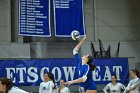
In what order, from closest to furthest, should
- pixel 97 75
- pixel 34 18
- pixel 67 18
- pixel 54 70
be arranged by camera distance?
1. pixel 54 70
2. pixel 97 75
3. pixel 34 18
4. pixel 67 18

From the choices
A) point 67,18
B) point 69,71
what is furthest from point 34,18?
point 69,71

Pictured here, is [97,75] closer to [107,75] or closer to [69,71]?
[107,75]

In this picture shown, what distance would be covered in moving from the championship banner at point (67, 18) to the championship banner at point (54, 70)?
123cm

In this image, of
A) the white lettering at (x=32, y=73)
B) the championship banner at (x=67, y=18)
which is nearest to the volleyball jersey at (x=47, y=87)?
the white lettering at (x=32, y=73)

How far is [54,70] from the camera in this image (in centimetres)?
1290

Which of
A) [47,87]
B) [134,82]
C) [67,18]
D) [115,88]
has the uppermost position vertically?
[67,18]

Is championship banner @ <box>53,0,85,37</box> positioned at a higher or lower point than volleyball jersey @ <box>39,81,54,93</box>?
higher

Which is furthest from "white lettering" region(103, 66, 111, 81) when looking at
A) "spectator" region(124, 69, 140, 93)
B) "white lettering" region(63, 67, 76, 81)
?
"spectator" region(124, 69, 140, 93)

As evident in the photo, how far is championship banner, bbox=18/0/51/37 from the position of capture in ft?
43.6

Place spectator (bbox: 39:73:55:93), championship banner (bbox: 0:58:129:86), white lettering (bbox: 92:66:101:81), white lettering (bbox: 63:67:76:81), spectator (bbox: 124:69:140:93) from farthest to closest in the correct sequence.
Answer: white lettering (bbox: 92:66:101:81)
white lettering (bbox: 63:67:76:81)
championship banner (bbox: 0:58:129:86)
spectator (bbox: 39:73:55:93)
spectator (bbox: 124:69:140:93)

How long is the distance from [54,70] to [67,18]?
6.83 ft

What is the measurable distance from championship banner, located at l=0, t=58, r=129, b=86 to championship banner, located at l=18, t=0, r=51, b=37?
1186 millimetres

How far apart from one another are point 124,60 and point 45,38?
127 inches

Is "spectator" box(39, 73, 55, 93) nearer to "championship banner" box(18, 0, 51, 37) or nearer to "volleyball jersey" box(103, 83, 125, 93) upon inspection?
"volleyball jersey" box(103, 83, 125, 93)
